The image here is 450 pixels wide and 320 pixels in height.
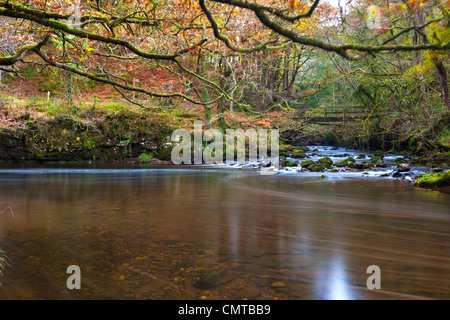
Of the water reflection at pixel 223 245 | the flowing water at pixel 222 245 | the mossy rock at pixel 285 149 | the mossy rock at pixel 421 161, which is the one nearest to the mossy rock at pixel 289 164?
the mossy rock at pixel 285 149

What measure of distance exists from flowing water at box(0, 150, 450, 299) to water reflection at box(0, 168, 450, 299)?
0.05ft

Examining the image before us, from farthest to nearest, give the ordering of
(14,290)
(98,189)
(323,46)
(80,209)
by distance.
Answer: (98,189) → (80,209) → (323,46) → (14,290)

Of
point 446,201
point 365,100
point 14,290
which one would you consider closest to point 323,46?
point 14,290

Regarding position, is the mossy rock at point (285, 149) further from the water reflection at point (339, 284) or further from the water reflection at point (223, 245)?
the water reflection at point (339, 284)

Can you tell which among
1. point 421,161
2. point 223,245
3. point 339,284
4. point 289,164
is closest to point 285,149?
point 289,164

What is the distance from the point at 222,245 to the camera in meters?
4.94

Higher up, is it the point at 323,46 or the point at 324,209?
the point at 323,46

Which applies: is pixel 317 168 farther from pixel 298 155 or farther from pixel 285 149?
pixel 285 149

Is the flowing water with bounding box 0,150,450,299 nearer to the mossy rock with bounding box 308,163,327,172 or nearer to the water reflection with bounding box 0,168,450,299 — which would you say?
the water reflection with bounding box 0,168,450,299

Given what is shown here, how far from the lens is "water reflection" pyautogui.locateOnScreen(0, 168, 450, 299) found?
3.47 meters

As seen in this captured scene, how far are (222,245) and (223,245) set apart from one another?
0.01 meters

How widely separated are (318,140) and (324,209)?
24.5 meters
